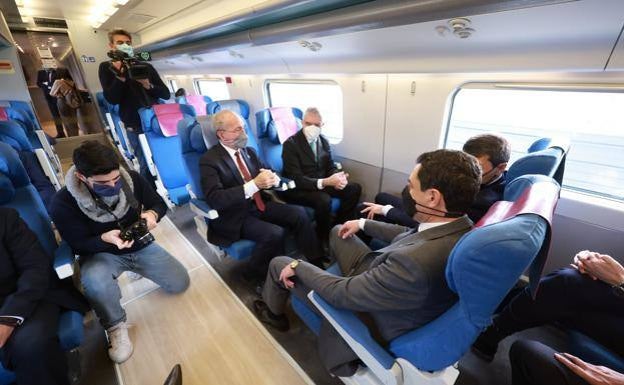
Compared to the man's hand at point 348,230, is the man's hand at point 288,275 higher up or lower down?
lower down

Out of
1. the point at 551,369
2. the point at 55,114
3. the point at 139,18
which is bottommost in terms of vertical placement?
the point at 551,369

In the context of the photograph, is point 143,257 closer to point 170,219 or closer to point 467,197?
point 170,219

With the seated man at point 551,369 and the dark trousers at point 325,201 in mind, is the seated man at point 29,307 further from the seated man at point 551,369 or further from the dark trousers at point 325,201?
the seated man at point 551,369

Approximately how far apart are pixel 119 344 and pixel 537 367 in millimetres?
2426

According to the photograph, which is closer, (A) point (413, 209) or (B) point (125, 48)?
(A) point (413, 209)

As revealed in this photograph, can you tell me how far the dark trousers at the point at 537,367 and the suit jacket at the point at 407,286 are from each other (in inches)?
19.4

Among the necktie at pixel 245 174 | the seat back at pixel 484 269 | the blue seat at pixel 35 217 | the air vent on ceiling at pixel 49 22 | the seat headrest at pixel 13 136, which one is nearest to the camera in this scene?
the seat back at pixel 484 269

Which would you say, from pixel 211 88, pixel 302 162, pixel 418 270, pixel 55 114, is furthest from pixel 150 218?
pixel 55 114

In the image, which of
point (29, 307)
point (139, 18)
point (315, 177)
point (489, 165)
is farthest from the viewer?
point (139, 18)

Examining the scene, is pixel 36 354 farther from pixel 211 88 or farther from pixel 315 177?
pixel 211 88

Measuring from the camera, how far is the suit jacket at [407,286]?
1021 mm

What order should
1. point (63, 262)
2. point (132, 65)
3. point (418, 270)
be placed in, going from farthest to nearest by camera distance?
point (132, 65)
point (63, 262)
point (418, 270)

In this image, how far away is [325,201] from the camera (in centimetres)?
282

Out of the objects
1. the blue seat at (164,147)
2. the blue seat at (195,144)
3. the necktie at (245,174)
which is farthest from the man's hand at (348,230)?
the blue seat at (164,147)
